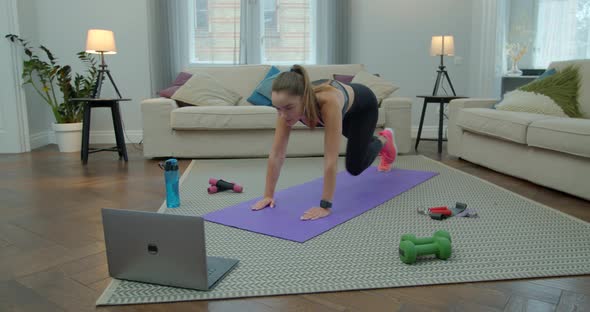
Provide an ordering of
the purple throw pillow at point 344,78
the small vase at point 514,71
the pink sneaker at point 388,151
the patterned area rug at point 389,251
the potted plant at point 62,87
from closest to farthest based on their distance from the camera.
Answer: the patterned area rug at point 389,251, the pink sneaker at point 388,151, the purple throw pillow at point 344,78, the potted plant at point 62,87, the small vase at point 514,71

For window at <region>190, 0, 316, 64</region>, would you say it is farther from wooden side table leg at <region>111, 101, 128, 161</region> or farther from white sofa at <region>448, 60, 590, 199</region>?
white sofa at <region>448, 60, 590, 199</region>

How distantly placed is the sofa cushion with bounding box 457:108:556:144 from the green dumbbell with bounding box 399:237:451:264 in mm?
1633

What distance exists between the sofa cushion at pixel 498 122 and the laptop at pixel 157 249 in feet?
7.65

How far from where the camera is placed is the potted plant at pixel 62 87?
4493 mm

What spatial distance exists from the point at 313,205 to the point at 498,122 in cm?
168

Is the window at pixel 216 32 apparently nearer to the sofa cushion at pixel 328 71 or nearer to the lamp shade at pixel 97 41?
the sofa cushion at pixel 328 71

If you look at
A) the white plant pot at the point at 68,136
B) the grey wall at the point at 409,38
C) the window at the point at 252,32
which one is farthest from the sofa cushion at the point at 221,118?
the grey wall at the point at 409,38

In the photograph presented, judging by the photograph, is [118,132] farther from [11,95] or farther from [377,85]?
[377,85]

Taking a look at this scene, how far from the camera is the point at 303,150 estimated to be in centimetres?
402

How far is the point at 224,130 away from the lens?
391cm

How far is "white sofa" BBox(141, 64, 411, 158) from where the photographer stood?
3834 mm

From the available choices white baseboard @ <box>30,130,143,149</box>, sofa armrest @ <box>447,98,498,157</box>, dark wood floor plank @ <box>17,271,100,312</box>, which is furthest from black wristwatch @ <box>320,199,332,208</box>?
white baseboard @ <box>30,130,143,149</box>

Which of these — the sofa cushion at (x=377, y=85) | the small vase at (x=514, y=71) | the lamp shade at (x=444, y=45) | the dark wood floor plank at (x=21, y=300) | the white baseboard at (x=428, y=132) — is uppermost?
the lamp shade at (x=444, y=45)

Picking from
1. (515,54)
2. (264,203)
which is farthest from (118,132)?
(515,54)
